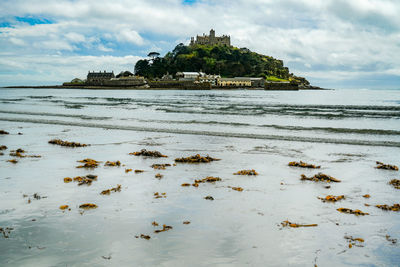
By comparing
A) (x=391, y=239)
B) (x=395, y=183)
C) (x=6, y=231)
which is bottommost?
(x=6, y=231)

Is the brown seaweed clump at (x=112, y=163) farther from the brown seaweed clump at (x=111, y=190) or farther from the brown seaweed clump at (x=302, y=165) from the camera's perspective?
the brown seaweed clump at (x=302, y=165)

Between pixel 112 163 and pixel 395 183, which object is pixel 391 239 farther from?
pixel 112 163

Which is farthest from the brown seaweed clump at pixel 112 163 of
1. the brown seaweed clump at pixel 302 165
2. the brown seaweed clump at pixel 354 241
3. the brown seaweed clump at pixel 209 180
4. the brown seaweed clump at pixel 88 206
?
the brown seaweed clump at pixel 354 241

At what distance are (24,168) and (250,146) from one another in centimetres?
1187

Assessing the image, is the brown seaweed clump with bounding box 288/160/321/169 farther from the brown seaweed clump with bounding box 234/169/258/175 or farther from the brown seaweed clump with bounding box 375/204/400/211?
the brown seaweed clump with bounding box 375/204/400/211

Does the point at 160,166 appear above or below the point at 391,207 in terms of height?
below

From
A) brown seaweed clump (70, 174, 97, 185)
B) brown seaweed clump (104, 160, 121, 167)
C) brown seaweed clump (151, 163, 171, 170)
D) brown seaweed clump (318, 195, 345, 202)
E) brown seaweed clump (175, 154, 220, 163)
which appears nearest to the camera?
brown seaweed clump (318, 195, 345, 202)

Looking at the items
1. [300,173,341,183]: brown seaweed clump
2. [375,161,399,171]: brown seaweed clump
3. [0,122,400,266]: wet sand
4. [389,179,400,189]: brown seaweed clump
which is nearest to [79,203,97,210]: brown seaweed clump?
[0,122,400,266]: wet sand

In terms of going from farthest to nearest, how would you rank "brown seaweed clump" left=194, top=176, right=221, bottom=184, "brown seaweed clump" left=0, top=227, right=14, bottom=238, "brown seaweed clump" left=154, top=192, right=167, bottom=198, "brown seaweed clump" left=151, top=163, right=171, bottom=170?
"brown seaweed clump" left=151, top=163, right=171, bottom=170 → "brown seaweed clump" left=194, top=176, right=221, bottom=184 → "brown seaweed clump" left=154, top=192, right=167, bottom=198 → "brown seaweed clump" left=0, top=227, right=14, bottom=238

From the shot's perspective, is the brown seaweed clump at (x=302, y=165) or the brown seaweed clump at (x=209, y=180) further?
the brown seaweed clump at (x=302, y=165)

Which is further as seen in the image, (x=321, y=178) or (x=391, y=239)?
(x=321, y=178)

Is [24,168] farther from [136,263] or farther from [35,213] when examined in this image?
[136,263]

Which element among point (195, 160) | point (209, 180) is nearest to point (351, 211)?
point (209, 180)

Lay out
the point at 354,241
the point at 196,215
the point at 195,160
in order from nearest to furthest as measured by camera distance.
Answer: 1. the point at 354,241
2. the point at 196,215
3. the point at 195,160
